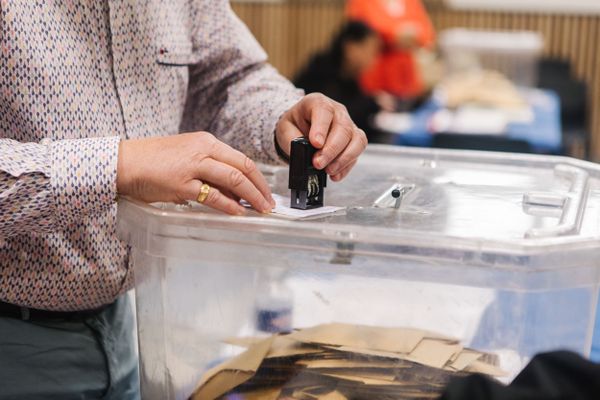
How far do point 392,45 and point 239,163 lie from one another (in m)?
5.47

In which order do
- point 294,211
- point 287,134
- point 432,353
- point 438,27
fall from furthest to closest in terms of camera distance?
point 438,27 < point 287,134 < point 294,211 < point 432,353

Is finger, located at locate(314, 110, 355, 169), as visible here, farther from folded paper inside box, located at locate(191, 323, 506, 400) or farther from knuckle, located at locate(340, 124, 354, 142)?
folded paper inside box, located at locate(191, 323, 506, 400)

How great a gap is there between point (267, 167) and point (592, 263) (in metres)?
0.60

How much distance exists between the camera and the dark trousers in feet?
3.67

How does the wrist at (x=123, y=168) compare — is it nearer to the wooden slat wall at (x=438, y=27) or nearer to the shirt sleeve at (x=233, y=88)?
the shirt sleeve at (x=233, y=88)

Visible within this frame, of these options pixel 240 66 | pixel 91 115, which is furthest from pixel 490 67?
pixel 91 115

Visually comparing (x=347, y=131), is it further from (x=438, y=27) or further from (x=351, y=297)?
(x=438, y=27)

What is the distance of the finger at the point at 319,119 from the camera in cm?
110

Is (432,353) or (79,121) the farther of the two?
(79,121)

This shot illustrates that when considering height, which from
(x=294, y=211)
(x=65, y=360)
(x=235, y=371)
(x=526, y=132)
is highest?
(x=294, y=211)

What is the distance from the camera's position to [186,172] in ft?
3.09

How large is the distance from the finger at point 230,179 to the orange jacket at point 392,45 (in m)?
5.20

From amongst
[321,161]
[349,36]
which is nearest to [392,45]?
[349,36]

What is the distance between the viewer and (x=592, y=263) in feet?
2.80
